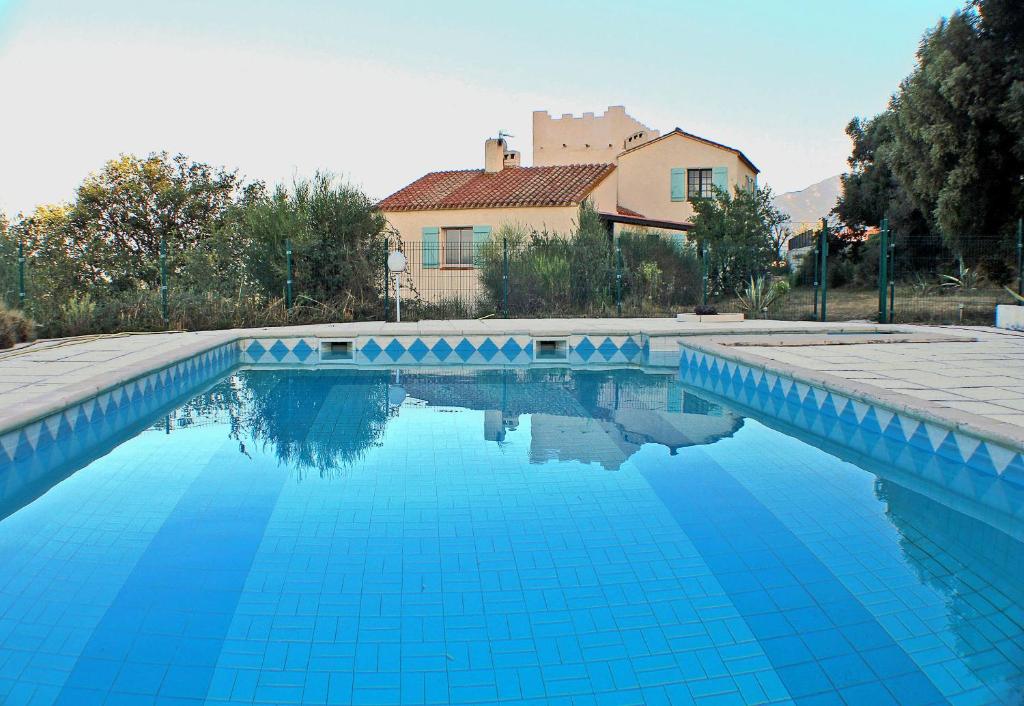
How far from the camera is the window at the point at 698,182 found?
72.2ft

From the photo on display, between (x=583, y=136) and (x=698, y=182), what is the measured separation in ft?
19.5

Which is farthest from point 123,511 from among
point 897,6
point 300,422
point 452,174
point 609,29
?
point 452,174

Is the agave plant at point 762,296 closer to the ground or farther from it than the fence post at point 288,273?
closer to the ground

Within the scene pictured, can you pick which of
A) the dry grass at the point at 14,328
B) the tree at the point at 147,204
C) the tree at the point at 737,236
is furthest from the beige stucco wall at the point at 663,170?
the dry grass at the point at 14,328

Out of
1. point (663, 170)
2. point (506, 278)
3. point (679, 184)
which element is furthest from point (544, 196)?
point (506, 278)

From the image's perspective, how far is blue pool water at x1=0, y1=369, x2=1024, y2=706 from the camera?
220cm

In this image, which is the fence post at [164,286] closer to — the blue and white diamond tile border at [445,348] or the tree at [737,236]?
the blue and white diamond tile border at [445,348]

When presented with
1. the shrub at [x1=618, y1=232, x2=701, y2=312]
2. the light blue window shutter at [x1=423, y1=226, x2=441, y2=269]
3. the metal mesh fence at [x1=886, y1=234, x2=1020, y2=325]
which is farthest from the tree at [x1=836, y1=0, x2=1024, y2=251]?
the light blue window shutter at [x1=423, y1=226, x2=441, y2=269]

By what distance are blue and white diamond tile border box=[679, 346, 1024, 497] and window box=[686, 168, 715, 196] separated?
51.4 feet

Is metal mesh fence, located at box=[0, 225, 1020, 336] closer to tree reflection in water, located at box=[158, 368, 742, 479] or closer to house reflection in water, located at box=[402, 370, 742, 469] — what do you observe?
tree reflection in water, located at box=[158, 368, 742, 479]

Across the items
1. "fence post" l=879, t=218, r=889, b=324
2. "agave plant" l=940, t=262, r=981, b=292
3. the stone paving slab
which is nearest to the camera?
the stone paving slab

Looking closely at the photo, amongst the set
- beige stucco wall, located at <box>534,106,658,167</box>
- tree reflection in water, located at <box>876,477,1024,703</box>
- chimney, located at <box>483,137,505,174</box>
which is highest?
beige stucco wall, located at <box>534,106,658,167</box>

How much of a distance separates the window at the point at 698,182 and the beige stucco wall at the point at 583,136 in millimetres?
4596

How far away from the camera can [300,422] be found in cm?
592
